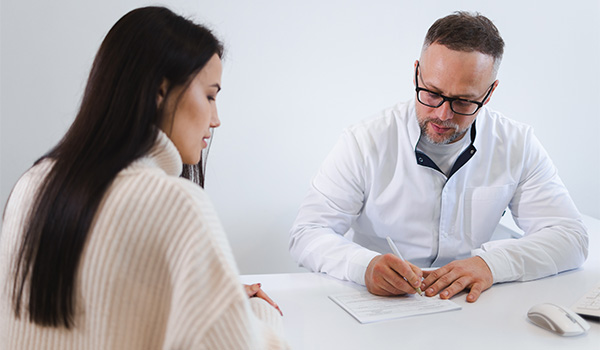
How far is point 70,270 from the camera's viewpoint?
738 mm

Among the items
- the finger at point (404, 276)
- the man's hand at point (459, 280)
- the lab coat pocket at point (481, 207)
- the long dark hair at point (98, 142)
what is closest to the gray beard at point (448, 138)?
the lab coat pocket at point (481, 207)

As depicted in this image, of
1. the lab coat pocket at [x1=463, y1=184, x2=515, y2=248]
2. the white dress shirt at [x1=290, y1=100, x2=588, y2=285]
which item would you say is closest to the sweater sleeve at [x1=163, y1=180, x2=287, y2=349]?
the white dress shirt at [x1=290, y1=100, x2=588, y2=285]

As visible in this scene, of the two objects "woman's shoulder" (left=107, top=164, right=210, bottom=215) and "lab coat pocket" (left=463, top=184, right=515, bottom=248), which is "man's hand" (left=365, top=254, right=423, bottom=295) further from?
"woman's shoulder" (left=107, top=164, right=210, bottom=215)

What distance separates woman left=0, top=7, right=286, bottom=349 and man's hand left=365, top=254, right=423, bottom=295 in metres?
0.63

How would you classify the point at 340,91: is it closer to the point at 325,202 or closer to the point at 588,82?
the point at 325,202

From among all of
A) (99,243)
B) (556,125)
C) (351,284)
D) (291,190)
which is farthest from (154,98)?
(556,125)

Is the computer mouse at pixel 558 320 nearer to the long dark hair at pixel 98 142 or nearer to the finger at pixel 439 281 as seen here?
the finger at pixel 439 281

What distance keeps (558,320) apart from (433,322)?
10.2 inches

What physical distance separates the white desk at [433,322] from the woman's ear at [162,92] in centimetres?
56

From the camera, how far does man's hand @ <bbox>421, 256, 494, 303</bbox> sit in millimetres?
1390

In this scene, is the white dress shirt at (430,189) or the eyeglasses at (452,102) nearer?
the eyeglasses at (452,102)

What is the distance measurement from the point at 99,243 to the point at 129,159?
0.12 meters

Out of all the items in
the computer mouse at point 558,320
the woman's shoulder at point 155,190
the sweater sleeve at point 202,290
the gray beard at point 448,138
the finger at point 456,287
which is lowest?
the finger at point 456,287

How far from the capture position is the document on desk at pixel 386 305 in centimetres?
125
